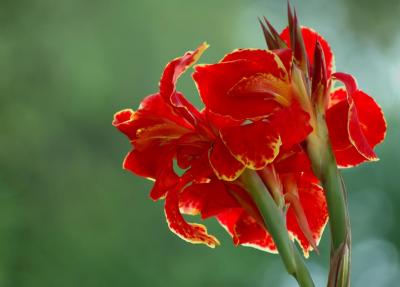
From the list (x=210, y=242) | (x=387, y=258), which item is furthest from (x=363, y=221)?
(x=210, y=242)

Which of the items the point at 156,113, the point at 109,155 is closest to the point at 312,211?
the point at 156,113

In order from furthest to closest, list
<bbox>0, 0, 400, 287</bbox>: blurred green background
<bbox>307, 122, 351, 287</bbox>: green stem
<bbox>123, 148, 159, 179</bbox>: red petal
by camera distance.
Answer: <bbox>0, 0, 400, 287</bbox>: blurred green background
<bbox>123, 148, 159, 179</bbox>: red petal
<bbox>307, 122, 351, 287</bbox>: green stem

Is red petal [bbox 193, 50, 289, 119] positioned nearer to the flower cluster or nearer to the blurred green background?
the flower cluster

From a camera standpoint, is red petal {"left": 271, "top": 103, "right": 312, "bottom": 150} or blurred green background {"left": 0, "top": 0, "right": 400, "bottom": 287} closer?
red petal {"left": 271, "top": 103, "right": 312, "bottom": 150}

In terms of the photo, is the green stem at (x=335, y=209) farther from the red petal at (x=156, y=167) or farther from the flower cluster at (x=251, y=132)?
the red petal at (x=156, y=167)

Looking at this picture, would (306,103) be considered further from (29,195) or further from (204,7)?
(204,7)

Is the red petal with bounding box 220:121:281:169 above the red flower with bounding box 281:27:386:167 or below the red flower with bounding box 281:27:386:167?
above

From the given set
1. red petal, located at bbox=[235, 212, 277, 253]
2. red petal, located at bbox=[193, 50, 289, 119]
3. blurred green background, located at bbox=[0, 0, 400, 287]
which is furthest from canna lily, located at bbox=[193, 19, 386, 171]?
blurred green background, located at bbox=[0, 0, 400, 287]

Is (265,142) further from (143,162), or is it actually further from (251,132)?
(143,162)
